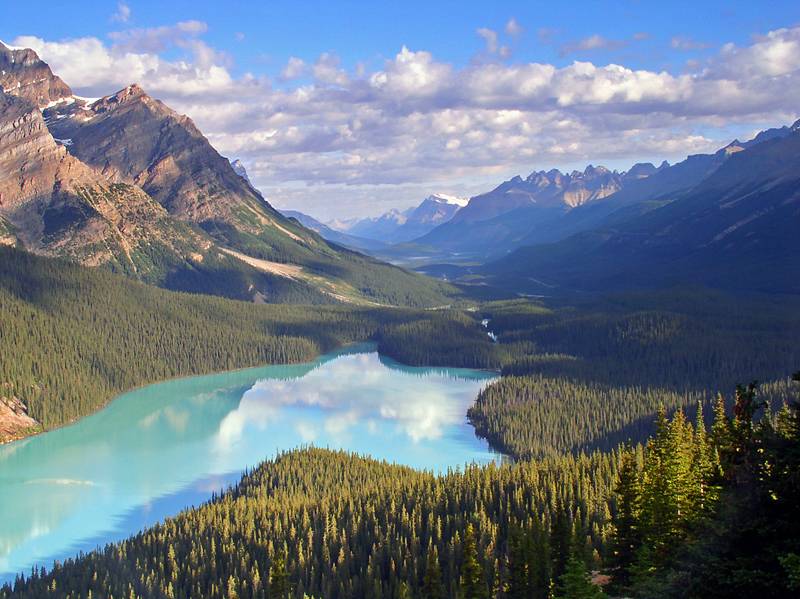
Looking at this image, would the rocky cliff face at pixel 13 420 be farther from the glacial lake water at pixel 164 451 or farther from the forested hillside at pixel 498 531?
the forested hillside at pixel 498 531

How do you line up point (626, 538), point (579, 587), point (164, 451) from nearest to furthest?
point (579, 587), point (626, 538), point (164, 451)

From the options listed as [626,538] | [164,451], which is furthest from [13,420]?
[626,538]

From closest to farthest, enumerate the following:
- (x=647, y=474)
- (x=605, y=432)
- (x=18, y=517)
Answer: (x=647, y=474) < (x=18, y=517) < (x=605, y=432)

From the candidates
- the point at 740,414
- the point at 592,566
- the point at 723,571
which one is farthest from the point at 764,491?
the point at 592,566

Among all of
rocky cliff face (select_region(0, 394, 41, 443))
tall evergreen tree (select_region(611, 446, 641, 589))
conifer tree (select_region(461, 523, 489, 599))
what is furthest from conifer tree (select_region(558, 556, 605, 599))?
rocky cliff face (select_region(0, 394, 41, 443))

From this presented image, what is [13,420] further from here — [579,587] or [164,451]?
[579,587]

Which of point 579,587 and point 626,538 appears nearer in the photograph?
point 579,587

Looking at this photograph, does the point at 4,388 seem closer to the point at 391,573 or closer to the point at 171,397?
the point at 171,397

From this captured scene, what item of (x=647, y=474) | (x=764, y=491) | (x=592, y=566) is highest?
(x=764, y=491)
